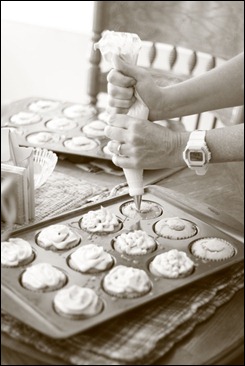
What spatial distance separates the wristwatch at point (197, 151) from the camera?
1335 millimetres

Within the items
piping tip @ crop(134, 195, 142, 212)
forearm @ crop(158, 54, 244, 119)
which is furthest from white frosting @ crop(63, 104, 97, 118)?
piping tip @ crop(134, 195, 142, 212)

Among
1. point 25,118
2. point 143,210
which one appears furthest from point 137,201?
point 25,118

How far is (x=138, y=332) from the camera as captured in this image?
1.14m

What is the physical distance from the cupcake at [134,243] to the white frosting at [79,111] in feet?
3.10

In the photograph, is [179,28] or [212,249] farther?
[179,28]

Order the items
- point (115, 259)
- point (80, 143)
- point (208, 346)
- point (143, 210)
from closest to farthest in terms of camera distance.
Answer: point (208, 346)
point (115, 259)
point (143, 210)
point (80, 143)

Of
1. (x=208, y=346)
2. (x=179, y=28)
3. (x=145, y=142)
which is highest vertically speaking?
(x=179, y=28)

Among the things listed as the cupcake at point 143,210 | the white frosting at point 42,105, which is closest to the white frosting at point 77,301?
the cupcake at point 143,210

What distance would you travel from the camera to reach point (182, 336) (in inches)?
44.9

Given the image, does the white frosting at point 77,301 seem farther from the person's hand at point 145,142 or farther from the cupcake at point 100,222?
the person's hand at point 145,142

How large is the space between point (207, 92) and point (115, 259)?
0.55m

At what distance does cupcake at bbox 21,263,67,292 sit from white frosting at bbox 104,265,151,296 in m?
0.10

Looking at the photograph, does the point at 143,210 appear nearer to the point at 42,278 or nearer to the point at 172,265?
the point at 172,265

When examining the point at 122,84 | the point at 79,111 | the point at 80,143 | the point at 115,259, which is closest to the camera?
the point at 115,259
